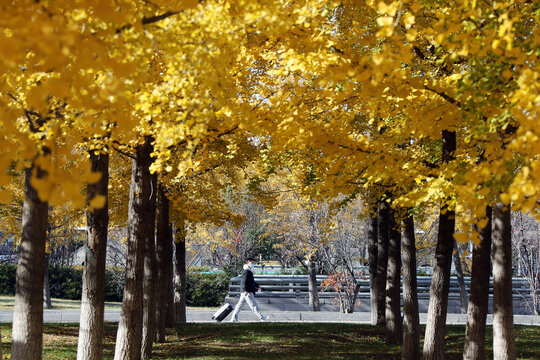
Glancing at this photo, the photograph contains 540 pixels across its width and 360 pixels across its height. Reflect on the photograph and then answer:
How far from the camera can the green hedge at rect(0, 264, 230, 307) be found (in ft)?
89.9

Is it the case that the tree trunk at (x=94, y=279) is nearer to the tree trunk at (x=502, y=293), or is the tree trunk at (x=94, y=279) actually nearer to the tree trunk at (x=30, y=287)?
the tree trunk at (x=30, y=287)

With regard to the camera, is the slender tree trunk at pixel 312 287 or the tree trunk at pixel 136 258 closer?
the tree trunk at pixel 136 258

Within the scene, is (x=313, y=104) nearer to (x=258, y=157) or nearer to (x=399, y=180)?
(x=399, y=180)

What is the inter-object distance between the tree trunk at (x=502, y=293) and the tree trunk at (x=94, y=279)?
17.7 feet

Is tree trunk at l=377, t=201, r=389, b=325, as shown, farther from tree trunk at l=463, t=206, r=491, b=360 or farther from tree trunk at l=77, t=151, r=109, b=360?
tree trunk at l=77, t=151, r=109, b=360

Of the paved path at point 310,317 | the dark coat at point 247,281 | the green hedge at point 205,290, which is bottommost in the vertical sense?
the paved path at point 310,317

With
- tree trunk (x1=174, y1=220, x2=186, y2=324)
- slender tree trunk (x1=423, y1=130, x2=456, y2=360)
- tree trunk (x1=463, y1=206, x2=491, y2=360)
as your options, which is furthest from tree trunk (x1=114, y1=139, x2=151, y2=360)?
tree trunk (x1=174, y1=220, x2=186, y2=324)

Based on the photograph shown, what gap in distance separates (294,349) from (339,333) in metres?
2.50

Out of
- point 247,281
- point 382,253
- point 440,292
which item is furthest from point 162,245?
point 440,292

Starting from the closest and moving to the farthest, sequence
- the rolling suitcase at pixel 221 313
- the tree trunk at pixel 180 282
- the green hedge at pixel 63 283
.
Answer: the tree trunk at pixel 180 282, the rolling suitcase at pixel 221 313, the green hedge at pixel 63 283

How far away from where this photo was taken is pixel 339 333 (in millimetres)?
14391

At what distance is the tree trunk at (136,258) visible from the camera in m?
9.23

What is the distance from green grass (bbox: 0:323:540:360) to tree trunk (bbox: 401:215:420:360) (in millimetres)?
787

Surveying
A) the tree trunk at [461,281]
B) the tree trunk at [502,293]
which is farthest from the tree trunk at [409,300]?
the tree trunk at [461,281]
